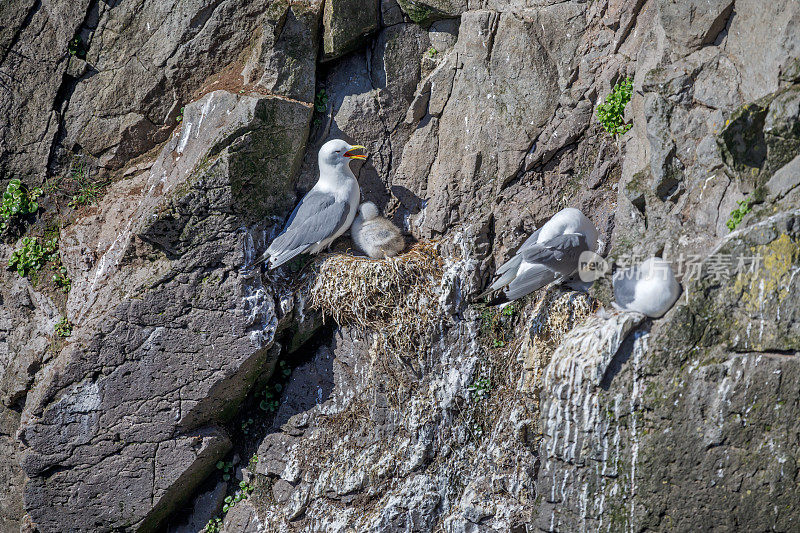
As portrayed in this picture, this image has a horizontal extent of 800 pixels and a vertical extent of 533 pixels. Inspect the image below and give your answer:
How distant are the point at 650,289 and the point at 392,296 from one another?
2.09 metres

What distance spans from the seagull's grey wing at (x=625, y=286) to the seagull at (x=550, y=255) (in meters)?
0.50

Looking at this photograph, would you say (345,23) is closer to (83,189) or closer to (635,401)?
(83,189)

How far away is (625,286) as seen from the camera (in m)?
4.56

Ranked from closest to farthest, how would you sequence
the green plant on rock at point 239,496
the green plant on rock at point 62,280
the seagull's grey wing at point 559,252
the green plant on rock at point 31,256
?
the seagull's grey wing at point 559,252 → the green plant on rock at point 239,496 → the green plant on rock at point 62,280 → the green plant on rock at point 31,256

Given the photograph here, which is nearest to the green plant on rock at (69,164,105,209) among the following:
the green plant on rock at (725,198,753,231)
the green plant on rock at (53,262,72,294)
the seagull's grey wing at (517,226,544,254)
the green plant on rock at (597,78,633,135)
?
the green plant on rock at (53,262,72,294)

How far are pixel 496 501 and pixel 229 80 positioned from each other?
4.15 meters

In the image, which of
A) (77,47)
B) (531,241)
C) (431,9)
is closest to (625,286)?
(531,241)

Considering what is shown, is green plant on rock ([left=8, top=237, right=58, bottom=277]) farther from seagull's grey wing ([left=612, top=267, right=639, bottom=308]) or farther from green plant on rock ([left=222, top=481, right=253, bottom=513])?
seagull's grey wing ([left=612, top=267, right=639, bottom=308])

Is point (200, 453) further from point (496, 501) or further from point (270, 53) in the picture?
point (270, 53)

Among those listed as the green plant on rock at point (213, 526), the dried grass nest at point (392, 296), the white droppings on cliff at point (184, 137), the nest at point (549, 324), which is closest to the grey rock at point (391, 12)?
the white droppings on cliff at point (184, 137)

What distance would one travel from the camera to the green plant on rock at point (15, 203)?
6699 mm

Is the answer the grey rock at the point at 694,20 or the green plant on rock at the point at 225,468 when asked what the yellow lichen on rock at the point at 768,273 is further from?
the green plant on rock at the point at 225,468

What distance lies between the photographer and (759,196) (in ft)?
13.9

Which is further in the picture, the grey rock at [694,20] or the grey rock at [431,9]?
the grey rock at [431,9]
